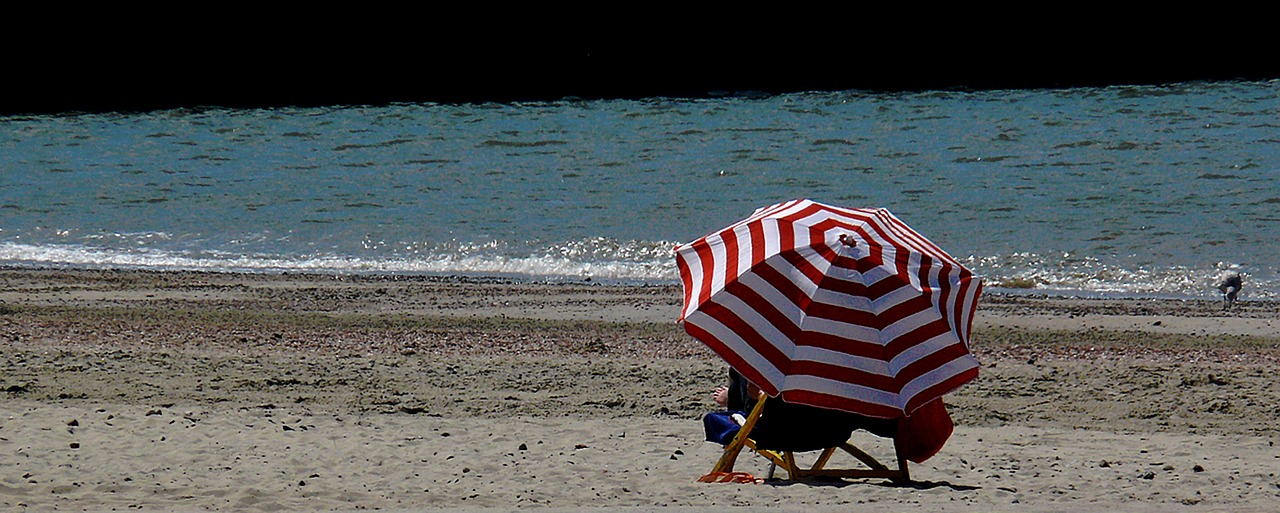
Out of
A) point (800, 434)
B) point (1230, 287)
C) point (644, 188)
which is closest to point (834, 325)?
point (800, 434)

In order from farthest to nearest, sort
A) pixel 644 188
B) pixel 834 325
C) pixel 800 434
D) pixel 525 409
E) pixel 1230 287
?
pixel 644 188 < pixel 1230 287 < pixel 525 409 < pixel 800 434 < pixel 834 325

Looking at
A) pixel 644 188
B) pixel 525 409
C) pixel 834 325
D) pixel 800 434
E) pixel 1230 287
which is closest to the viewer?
pixel 834 325

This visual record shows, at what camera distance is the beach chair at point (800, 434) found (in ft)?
18.6

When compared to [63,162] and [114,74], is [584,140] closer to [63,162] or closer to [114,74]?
[63,162]

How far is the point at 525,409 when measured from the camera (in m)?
7.29

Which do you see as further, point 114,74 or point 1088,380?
point 114,74

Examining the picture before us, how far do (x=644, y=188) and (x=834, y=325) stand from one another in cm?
1271

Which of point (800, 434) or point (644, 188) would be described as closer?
point (800, 434)

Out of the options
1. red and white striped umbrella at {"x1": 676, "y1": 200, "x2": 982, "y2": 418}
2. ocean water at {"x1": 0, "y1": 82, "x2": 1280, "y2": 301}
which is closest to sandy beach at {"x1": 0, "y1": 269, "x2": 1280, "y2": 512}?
red and white striped umbrella at {"x1": 676, "y1": 200, "x2": 982, "y2": 418}

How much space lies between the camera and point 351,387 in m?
7.66

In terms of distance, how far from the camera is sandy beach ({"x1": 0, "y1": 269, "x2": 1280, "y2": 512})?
550 cm

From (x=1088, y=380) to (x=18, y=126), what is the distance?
2725cm

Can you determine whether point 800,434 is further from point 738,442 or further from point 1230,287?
point 1230,287

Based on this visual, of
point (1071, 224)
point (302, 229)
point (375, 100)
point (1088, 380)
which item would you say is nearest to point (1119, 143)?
point (1071, 224)
